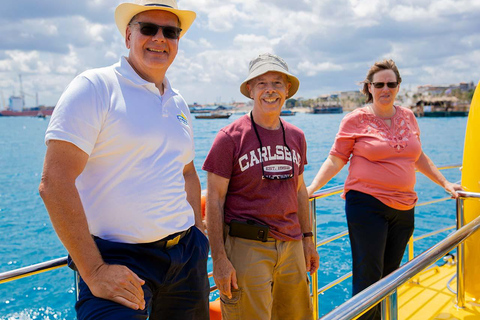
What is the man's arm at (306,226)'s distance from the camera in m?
2.38

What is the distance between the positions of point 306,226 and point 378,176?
2.20 feet

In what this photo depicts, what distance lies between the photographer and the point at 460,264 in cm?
310

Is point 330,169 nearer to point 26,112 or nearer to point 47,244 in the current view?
point 47,244

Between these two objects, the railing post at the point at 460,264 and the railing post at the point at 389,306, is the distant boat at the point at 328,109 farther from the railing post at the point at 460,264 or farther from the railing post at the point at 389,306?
the railing post at the point at 389,306

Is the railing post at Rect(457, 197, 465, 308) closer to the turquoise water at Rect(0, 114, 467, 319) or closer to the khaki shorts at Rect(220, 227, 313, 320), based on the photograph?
the khaki shorts at Rect(220, 227, 313, 320)

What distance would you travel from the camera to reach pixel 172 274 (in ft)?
5.32

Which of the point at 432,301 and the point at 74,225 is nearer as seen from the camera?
the point at 74,225

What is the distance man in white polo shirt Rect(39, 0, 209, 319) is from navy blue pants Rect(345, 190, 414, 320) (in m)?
1.29

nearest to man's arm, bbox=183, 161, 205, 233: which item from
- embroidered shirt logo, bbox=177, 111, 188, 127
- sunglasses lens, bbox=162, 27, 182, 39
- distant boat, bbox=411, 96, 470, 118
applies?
embroidered shirt logo, bbox=177, 111, 188, 127

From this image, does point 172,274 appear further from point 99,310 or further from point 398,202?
point 398,202

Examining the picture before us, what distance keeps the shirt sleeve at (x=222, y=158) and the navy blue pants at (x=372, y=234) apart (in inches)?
43.4

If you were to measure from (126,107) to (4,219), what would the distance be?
62.6 ft

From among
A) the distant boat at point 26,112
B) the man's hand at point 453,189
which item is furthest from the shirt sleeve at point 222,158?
the distant boat at point 26,112

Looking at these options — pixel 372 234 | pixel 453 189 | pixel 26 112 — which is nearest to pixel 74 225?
pixel 372 234
